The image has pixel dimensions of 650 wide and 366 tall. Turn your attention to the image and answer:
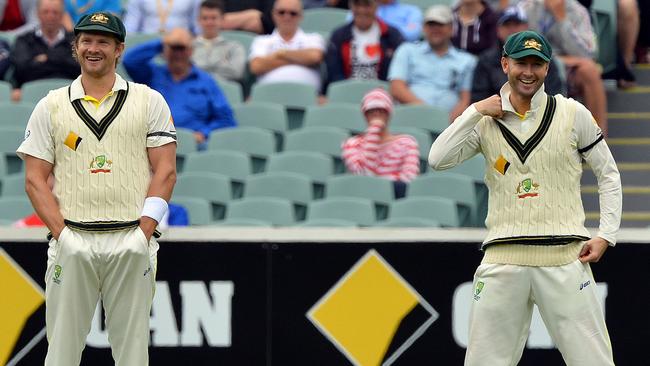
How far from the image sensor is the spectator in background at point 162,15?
1306 centimetres

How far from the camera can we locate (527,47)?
6715 millimetres

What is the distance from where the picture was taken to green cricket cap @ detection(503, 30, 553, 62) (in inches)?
264

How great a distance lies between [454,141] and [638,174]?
4.77 m

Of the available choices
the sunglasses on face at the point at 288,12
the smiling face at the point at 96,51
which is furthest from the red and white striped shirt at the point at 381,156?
the smiling face at the point at 96,51

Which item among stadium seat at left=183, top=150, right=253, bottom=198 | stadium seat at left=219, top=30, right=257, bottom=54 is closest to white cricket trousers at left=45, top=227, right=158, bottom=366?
stadium seat at left=183, top=150, right=253, bottom=198

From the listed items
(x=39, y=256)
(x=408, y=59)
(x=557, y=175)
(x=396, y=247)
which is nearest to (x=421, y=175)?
(x=408, y=59)

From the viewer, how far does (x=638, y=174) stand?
11.4m

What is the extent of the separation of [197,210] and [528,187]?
4098mm

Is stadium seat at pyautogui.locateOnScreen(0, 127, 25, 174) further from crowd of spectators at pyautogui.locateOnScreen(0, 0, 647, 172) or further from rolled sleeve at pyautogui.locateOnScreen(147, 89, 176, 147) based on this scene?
rolled sleeve at pyautogui.locateOnScreen(147, 89, 176, 147)

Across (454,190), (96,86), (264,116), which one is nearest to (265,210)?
(454,190)

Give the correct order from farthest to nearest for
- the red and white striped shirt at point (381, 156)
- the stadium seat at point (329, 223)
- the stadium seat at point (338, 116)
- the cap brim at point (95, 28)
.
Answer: the stadium seat at point (338, 116) < the red and white striped shirt at point (381, 156) < the stadium seat at point (329, 223) < the cap brim at point (95, 28)

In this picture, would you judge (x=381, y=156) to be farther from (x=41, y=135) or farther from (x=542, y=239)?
(x=41, y=135)

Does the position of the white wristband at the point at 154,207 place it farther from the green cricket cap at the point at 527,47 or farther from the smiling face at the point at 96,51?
the green cricket cap at the point at 527,47

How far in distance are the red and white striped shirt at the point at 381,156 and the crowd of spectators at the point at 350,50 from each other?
2.45ft
